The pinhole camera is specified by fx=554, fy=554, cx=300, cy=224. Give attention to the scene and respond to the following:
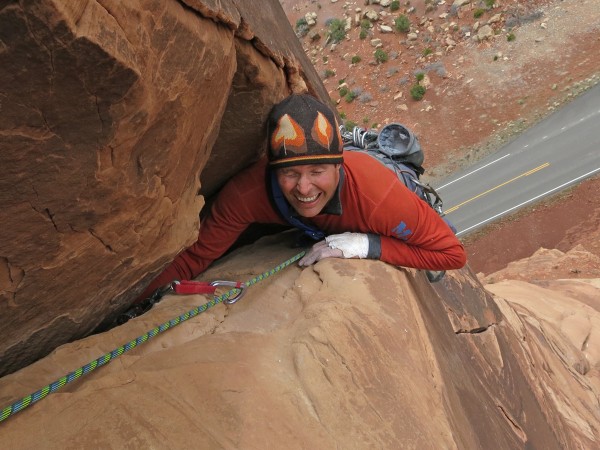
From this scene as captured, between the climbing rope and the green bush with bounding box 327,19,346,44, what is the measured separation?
1953 centimetres

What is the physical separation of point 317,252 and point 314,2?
887 inches

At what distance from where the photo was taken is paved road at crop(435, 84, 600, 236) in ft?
42.4

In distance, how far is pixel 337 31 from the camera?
21094 millimetres

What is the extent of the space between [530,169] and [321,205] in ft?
40.2

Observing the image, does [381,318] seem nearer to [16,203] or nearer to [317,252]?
[317,252]

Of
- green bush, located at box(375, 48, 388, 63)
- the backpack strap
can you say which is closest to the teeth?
the backpack strap

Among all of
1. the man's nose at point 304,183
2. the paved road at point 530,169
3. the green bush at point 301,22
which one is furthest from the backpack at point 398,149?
the green bush at point 301,22

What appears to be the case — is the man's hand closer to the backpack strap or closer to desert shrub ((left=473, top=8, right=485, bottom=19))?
the backpack strap

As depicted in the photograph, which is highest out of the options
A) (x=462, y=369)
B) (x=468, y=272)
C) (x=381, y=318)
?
(x=381, y=318)

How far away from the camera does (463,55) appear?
58.4 ft

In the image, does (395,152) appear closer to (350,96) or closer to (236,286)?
(236,286)

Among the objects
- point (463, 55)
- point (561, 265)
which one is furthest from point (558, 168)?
point (463, 55)

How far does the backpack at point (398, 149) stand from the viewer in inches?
137

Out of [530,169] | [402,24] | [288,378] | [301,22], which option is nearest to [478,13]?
[402,24]
